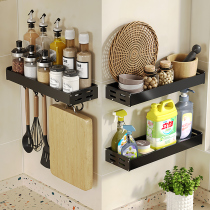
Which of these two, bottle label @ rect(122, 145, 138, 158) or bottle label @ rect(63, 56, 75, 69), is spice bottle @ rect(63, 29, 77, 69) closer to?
bottle label @ rect(63, 56, 75, 69)

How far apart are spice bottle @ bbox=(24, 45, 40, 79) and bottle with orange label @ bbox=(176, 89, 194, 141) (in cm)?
65

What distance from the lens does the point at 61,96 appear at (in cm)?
175

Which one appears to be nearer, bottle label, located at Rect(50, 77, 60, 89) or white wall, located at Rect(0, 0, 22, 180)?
bottle label, located at Rect(50, 77, 60, 89)

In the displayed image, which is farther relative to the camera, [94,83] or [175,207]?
[175,207]

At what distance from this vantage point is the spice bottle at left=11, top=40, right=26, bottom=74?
1.94 m

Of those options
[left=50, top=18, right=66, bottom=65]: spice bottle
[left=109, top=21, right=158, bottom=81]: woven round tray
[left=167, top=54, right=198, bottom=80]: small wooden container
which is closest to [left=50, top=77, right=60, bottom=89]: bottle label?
[left=50, top=18, right=66, bottom=65]: spice bottle

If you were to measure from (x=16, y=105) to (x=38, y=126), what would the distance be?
16cm

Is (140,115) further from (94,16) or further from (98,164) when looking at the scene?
(94,16)

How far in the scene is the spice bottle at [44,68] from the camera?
184 cm

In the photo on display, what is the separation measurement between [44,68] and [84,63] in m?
0.19

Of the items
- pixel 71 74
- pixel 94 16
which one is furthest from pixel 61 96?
pixel 94 16

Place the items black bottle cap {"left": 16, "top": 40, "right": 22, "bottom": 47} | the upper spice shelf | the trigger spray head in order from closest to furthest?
the upper spice shelf < the trigger spray head < black bottle cap {"left": 16, "top": 40, "right": 22, "bottom": 47}

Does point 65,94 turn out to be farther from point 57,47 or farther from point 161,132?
point 161,132

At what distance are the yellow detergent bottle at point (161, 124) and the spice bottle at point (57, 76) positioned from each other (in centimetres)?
40
